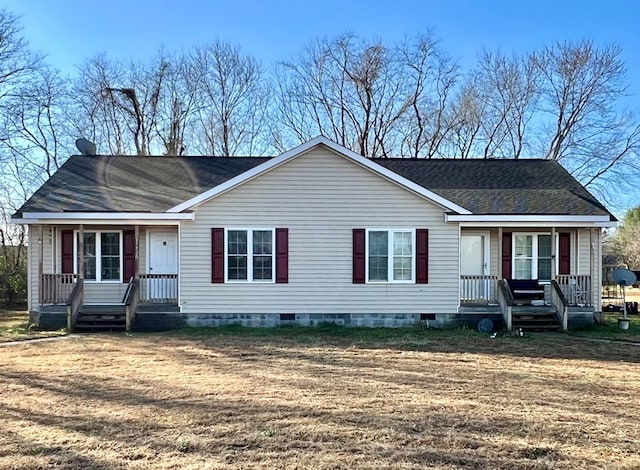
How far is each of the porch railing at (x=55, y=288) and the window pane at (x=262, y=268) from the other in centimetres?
470

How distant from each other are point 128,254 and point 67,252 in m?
1.63

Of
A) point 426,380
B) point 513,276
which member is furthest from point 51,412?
point 513,276

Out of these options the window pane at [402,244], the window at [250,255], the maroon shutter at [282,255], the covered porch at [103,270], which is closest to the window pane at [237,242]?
the window at [250,255]

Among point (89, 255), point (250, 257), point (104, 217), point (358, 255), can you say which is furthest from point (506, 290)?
point (89, 255)

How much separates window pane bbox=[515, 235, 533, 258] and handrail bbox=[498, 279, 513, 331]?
1.57m

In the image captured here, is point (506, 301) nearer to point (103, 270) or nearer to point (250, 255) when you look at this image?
point (250, 255)

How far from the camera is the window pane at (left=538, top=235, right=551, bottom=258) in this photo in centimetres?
1550

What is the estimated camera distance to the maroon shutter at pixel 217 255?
13.9 m

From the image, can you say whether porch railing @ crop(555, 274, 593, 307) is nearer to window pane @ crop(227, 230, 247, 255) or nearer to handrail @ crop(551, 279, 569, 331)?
handrail @ crop(551, 279, 569, 331)

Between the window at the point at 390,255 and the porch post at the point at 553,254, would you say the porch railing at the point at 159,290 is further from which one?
the porch post at the point at 553,254

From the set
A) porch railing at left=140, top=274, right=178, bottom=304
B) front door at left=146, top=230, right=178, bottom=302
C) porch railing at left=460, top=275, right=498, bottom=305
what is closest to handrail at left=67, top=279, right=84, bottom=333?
porch railing at left=140, top=274, right=178, bottom=304

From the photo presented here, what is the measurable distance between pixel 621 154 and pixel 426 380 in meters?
28.1

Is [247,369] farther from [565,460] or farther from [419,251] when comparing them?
[419,251]

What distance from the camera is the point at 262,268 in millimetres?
14156
